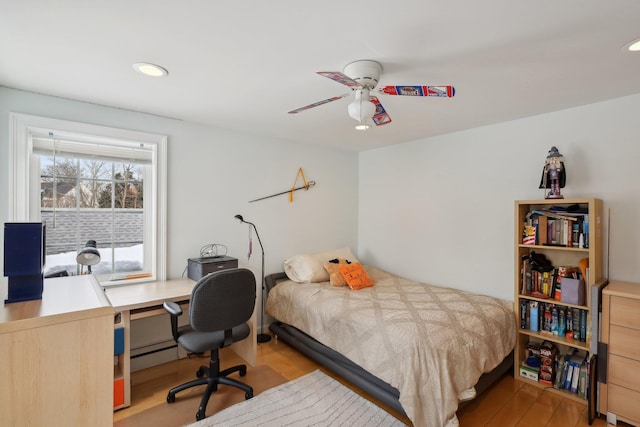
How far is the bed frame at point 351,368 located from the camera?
83.3 inches

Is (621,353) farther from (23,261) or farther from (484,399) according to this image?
(23,261)

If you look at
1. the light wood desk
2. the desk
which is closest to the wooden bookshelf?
the desk

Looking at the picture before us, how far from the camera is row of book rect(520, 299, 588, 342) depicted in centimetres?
240

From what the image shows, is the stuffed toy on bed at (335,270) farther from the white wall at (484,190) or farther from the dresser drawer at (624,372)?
the dresser drawer at (624,372)

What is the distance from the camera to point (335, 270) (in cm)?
331

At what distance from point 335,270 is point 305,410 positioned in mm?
1411

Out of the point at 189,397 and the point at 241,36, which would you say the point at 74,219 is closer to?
the point at 189,397

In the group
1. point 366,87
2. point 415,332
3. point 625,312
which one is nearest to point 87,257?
point 366,87

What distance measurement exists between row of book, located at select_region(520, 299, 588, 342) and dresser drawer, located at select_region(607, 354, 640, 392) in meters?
0.29

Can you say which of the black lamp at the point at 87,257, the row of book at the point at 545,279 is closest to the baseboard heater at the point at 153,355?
the black lamp at the point at 87,257

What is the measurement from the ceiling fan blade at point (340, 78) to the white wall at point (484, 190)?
1888 millimetres

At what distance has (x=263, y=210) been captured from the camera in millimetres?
3506

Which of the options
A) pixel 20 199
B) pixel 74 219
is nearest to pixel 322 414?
pixel 74 219

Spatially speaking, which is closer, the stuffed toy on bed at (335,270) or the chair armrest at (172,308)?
the chair armrest at (172,308)
